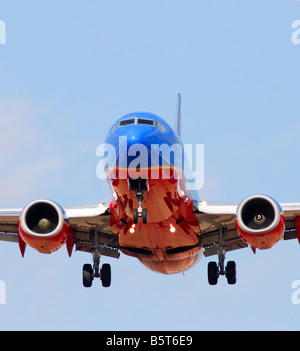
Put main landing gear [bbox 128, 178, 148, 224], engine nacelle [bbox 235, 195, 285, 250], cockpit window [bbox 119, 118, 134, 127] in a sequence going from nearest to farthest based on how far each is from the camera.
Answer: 1. cockpit window [bbox 119, 118, 134, 127]
2. main landing gear [bbox 128, 178, 148, 224]
3. engine nacelle [bbox 235, 195, 285, 250]

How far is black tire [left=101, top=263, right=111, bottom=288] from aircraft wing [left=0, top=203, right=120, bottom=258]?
2.24 ft

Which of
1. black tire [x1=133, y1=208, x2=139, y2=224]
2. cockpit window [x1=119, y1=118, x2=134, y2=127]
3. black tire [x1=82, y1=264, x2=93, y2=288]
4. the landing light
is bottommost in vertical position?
black tire [x1=82, y1=264, x2=93, y2=288]

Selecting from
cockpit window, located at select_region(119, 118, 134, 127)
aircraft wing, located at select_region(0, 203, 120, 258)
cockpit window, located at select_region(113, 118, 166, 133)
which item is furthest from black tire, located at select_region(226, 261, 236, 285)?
cockpit window, located at select_region(119, 118, 134, 127)

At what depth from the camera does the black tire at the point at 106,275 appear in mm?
38688

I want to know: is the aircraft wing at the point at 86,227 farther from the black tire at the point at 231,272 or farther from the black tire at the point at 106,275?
the black tire at the point at 231,272

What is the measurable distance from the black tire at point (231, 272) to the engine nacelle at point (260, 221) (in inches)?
234

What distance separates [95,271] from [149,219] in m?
6.76

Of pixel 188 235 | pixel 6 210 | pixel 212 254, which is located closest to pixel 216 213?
pixel 188 235

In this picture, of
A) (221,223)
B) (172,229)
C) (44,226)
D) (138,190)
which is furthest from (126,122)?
(221,223)

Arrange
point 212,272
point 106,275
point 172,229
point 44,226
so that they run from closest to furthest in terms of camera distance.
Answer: point 44,226 → point 172,229 → point 212,272 → point 106,275

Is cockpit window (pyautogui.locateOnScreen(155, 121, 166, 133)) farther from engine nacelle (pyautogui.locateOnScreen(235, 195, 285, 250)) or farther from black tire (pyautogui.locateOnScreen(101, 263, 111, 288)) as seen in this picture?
black tire (pyautogui.locateOnScreen(101, 263, 111, 288))

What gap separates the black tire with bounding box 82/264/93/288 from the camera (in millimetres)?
37812

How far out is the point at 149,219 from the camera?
3206cm

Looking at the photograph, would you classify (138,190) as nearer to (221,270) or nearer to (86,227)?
(86,227)
